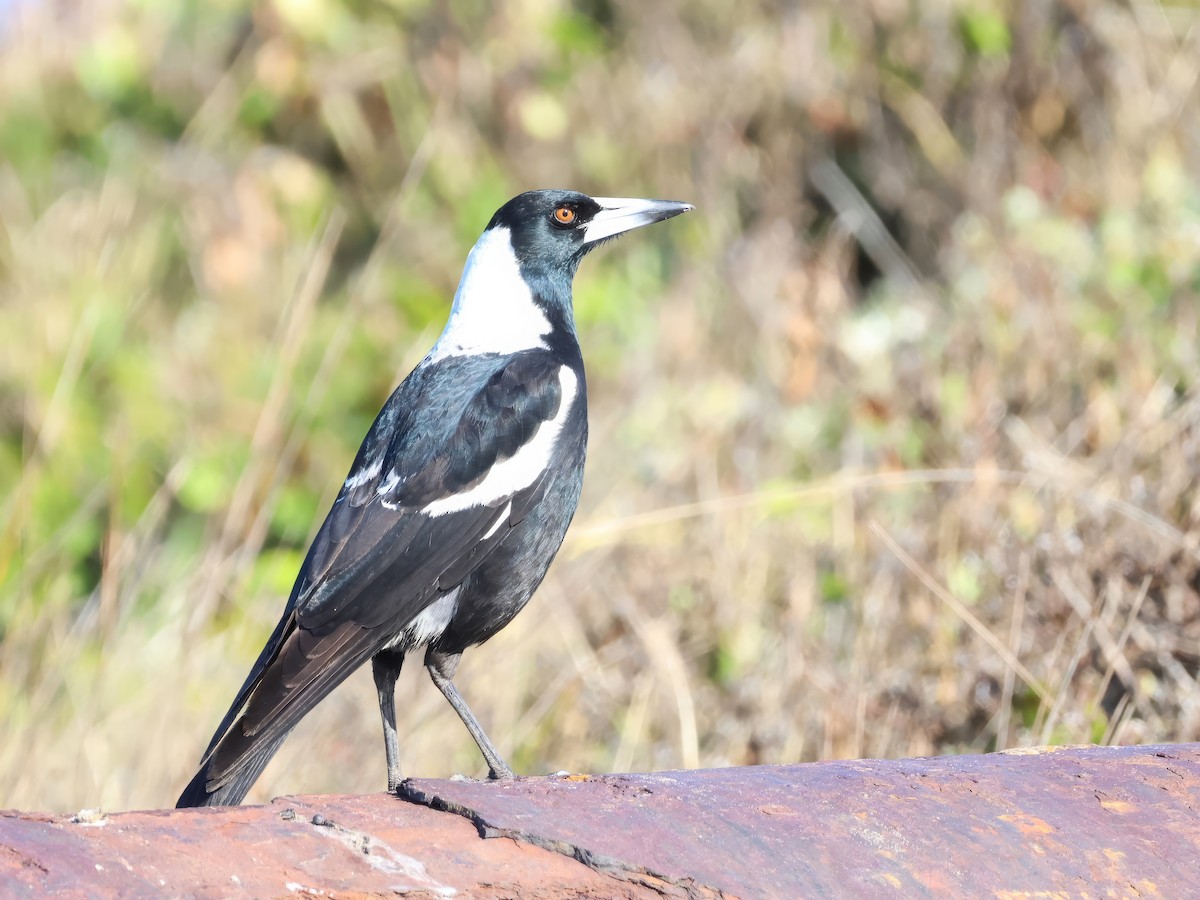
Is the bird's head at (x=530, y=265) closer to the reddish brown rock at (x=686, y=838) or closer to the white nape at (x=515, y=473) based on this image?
the white nape at (x=515, y=473)

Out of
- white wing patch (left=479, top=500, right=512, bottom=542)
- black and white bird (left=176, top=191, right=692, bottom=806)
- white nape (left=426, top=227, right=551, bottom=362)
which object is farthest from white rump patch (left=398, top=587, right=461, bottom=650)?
white nape (left=426, top=227, right=551, bottom=362)

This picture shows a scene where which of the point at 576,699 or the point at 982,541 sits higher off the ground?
the point at 982,541

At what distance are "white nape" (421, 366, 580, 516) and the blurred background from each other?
20 centimetres

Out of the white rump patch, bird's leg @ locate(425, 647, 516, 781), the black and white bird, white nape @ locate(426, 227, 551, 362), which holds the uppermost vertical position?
white nape @ locate(426, 227, 551, 362)

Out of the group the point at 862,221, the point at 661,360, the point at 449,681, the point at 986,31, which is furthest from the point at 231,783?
the point at 986,31

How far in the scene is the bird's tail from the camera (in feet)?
6.18

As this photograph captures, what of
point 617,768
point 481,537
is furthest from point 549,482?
point 617,768

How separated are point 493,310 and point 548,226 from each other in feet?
0.79

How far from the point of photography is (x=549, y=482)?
7.87ft

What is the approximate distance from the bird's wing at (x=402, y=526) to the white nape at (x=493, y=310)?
5.0 inches

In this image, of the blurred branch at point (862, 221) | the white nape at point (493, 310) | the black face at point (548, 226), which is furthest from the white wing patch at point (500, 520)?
the blurred branch at point (862, 221)

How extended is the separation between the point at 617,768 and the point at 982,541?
0.92 m

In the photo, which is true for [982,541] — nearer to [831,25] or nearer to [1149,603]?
[1149,603]

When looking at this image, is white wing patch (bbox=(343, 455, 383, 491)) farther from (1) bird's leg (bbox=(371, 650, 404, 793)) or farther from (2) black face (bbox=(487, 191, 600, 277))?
(2) black face (bbox=(487, 191, 600, 277))
